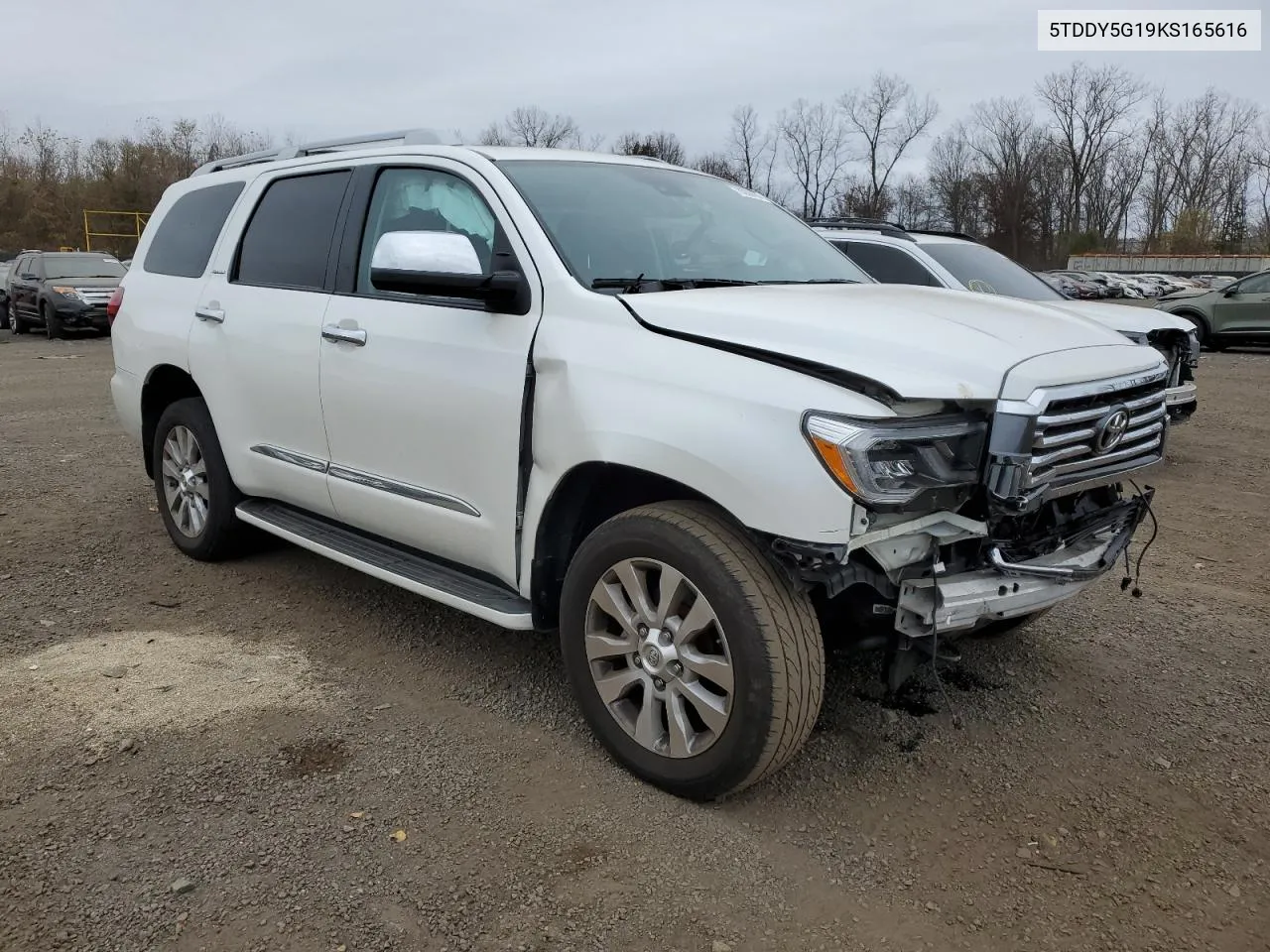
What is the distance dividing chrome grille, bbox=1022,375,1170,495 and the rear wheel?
2044 cm

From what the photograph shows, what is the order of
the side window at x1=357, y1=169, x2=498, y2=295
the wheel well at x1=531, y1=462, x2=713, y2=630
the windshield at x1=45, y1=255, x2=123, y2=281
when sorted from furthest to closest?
the windshield at x1=45, y1=255, x2=123, y2=281 < the side window at x1=357, y1=169, x2=498, y2=295 < the wheel well at x1=531, y1=462, x2=713, y2=630

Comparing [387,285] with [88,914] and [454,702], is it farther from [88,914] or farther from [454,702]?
[88,914]

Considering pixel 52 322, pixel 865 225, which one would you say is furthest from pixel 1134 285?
pixel 52 322

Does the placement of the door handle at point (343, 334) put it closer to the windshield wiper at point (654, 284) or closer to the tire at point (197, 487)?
the windshield wiper at point (654, 284)

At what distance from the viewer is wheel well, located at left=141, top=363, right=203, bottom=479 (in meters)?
4.96

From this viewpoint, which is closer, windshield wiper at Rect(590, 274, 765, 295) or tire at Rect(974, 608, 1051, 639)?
windshield wiper at Rect(590, 274, 765, 295)

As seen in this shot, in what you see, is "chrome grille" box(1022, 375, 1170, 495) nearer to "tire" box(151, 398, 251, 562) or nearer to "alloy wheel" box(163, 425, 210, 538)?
"tire" box(151, 398, 251, 562)

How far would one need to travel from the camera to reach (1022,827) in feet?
9.29

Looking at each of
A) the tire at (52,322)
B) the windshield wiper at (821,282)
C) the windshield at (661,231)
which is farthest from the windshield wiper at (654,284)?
the tire at (52,322)

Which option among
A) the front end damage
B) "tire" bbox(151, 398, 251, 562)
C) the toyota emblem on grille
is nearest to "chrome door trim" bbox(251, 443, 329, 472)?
"tire" bbox(151, 398, 251, 562)

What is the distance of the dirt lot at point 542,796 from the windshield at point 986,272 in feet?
11.9

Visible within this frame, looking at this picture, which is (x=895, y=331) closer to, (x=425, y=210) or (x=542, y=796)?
(x=542, y=796)

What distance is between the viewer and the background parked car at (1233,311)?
17.2 metres

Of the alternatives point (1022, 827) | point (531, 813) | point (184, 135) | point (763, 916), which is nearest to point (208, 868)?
point (531, 813)
